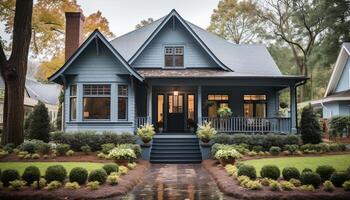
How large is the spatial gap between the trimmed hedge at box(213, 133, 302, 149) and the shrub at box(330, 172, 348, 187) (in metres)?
8.83

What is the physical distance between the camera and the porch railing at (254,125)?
21.3 m

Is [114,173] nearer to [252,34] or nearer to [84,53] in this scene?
[84,53]

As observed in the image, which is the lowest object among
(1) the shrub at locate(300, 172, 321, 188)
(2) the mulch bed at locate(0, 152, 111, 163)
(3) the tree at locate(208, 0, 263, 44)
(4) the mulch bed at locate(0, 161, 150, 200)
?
(4) the mulch bed at locate(0, 161, 150, 200)

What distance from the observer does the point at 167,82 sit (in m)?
21.2

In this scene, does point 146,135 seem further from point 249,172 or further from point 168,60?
point 249,172

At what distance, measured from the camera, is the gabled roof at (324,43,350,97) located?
99.8ft

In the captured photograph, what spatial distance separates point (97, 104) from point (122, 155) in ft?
18.4

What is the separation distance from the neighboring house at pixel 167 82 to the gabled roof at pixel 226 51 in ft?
0.20

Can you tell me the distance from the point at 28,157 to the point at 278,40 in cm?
3350

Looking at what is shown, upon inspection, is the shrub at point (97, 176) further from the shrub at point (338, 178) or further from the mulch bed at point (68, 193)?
the shrub at point (338, 178)

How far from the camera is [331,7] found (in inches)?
1464

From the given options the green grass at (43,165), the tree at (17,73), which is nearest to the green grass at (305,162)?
the green grass at (43,165)

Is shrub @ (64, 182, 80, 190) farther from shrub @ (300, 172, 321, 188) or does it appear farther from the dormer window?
the dormer window

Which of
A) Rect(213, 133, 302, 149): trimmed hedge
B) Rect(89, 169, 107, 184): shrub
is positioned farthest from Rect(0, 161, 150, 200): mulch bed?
Rect(213, 133, 302, 149): trimmed hedge
